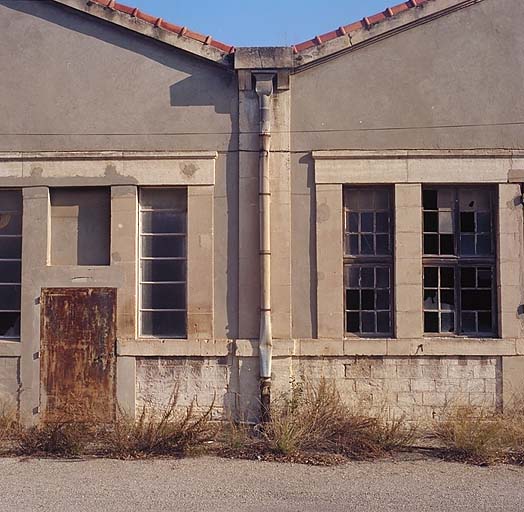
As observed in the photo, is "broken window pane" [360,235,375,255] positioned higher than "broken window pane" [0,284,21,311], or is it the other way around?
"broken window pane" [360,235,375,255]

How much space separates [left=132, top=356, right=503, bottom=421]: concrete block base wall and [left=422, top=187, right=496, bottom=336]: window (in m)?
0.55

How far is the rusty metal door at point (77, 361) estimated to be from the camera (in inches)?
382

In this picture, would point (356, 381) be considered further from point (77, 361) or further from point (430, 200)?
point (77, 361)

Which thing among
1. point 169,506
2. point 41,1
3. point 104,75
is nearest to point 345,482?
point 169,506

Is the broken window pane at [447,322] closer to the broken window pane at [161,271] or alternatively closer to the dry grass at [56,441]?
the broken window pane at [161,271]

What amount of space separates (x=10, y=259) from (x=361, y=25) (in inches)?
228

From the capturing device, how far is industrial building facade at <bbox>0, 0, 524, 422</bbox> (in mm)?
9664

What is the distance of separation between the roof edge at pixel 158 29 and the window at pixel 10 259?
2699mm

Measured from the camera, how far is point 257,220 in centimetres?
973

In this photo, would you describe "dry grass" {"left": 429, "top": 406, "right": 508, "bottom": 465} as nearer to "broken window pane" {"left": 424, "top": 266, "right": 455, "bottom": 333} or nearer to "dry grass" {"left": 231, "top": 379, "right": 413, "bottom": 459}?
"dry grass" {"left": 231, "top": 379, "right": 413, "bottom": 459}

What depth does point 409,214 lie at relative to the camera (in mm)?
9820

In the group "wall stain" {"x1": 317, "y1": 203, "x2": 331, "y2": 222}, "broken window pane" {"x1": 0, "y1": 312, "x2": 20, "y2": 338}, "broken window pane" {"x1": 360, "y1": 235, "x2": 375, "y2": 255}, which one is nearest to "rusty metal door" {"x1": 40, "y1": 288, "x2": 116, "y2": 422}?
"broken window pane" {"x1": 0, "y1": 312, "x2": 20, "y2": 338}

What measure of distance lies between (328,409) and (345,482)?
160 cm

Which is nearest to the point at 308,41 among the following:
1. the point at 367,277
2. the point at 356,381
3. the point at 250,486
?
the point at 367,277
